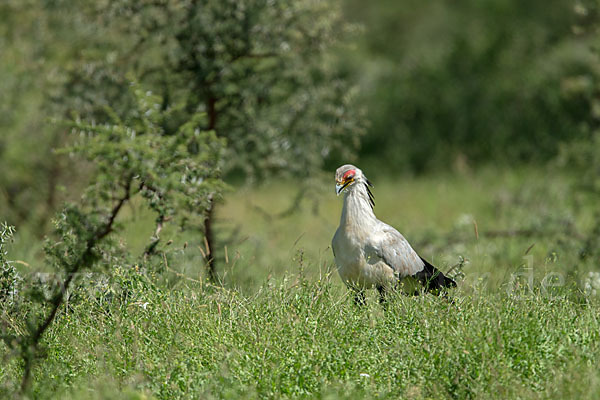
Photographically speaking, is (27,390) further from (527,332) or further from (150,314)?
(527,332)

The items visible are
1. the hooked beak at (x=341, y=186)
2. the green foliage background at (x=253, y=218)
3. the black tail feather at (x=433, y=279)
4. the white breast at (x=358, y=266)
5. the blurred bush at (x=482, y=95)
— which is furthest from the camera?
the blurred bush at (x=482, y=95)

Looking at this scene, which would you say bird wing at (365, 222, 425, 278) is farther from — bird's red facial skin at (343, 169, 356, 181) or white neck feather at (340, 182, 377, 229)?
bird's red facial skin at (343, 169, 356, 181)

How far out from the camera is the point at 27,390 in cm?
445

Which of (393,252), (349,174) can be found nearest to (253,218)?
(349,174)

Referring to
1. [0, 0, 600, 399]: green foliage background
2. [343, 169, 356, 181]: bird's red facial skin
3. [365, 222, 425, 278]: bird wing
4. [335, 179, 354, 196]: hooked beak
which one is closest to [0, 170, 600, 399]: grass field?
[0, 0, 600, 399]: green foliage background

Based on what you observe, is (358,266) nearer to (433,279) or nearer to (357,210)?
(357,210)

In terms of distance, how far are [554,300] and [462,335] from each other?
103 centimetres

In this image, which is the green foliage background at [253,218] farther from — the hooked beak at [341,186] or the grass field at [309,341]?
the hooked beak at [341,186]

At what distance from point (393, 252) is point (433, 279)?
1.22 ft

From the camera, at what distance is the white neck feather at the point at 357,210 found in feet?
19.4

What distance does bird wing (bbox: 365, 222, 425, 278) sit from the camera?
5855 mm

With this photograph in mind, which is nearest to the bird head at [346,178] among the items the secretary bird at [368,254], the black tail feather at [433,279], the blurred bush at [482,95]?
the secretary bird at [368,254]

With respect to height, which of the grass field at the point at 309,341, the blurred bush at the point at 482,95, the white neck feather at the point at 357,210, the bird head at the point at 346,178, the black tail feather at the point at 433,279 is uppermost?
the blurred bush at the point at 482,95

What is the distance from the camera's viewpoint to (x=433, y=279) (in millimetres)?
5809
